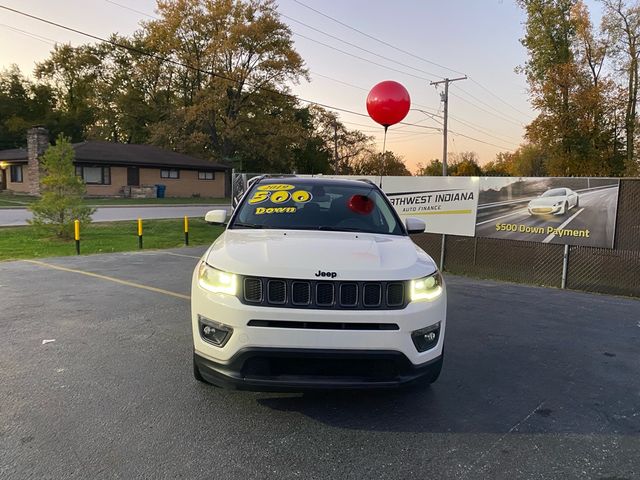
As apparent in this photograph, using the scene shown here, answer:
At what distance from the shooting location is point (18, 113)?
168 ft

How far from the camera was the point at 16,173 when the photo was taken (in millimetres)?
37625

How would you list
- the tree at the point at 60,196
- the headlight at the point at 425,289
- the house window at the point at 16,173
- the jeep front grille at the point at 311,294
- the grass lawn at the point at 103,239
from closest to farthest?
the jeep front grille at the point at 311,294, the headlight at the point at 425,289, the grass lawn at the point at 103,239, the tree at the point at 60,196, the house window at the point at 16,173

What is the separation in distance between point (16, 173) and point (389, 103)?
37.8 metres

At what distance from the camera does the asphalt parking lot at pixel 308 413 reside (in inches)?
111

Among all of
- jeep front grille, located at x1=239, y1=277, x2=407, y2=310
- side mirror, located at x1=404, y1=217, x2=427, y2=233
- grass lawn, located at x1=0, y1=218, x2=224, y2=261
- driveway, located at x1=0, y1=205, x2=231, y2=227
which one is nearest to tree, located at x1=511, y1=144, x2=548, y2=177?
driveway, located at x1=0, y1=205, x2=231, y2=227

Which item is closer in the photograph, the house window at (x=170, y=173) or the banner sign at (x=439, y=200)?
the banner sign at (x=439, y=200)

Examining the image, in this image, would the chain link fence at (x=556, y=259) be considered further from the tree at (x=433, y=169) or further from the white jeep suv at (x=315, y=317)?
the tree at (x=433, y=169)

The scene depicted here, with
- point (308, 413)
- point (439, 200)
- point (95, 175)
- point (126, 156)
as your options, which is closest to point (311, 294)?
point (308, 413)

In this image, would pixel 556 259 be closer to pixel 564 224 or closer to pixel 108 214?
pixel 564 224

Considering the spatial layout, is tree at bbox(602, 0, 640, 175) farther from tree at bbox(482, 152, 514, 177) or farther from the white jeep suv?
tree at bbox(482, 152, 514, 177)

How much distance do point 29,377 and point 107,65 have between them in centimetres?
5998

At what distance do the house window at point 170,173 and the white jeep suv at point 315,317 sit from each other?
38.4 m

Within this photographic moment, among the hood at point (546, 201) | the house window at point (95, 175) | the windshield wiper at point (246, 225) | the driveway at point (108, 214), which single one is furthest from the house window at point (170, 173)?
the windshield wiper at point (246, 225)

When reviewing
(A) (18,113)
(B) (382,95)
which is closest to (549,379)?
(B) (382,95)
